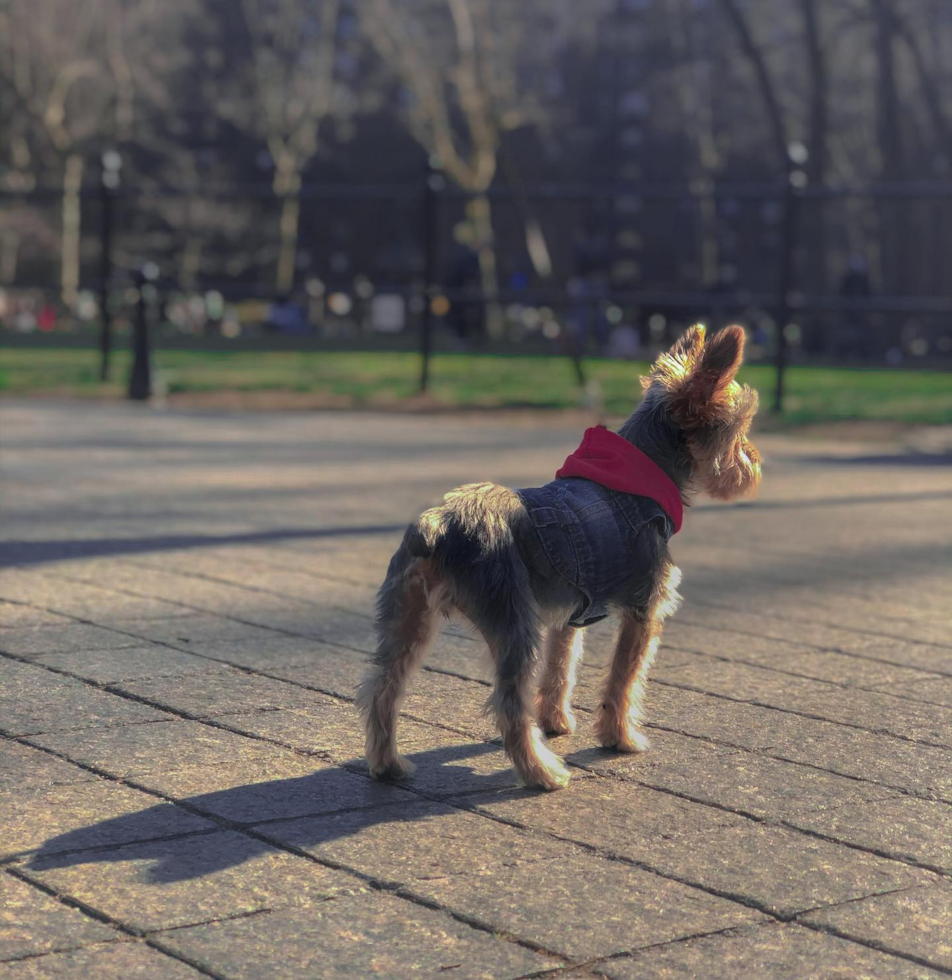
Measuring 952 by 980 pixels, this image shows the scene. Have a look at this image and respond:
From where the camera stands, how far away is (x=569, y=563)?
3992mm

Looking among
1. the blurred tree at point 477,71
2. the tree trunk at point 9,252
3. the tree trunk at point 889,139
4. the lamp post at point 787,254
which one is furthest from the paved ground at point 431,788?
the tree trunk at point 9,252

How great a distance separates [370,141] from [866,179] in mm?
18919

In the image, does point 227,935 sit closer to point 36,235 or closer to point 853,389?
point 853,389

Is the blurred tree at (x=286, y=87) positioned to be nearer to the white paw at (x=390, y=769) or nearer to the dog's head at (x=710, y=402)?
the dog's head at (x=710, y=402)

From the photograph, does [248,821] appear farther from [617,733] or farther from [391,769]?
[617,733]

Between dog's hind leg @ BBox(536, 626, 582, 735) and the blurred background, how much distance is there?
425 inches

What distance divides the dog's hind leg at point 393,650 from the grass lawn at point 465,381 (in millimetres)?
11353

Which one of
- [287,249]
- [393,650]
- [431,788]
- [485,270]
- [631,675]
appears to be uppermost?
[287,249]

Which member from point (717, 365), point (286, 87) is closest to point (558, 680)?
point (717, 365)

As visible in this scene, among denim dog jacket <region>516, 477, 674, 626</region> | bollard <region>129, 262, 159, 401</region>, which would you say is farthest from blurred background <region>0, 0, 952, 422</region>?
denim dog jacket <region>516, 477, 674, 626</region>

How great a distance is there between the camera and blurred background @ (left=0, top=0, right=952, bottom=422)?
707 inches

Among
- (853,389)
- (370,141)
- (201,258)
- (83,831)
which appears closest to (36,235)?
(201,258)

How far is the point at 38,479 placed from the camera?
9742 millimetres

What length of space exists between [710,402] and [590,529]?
19.0 inches
